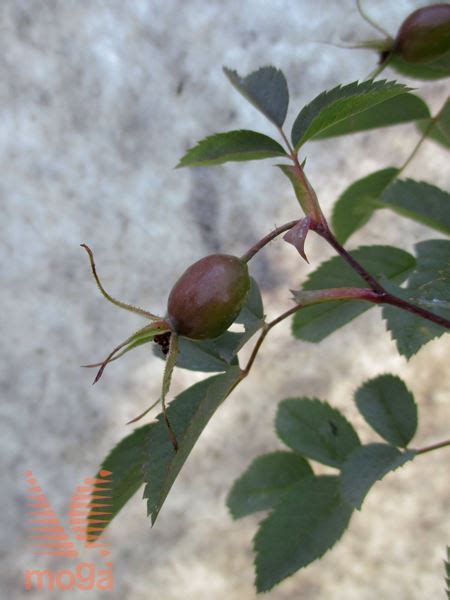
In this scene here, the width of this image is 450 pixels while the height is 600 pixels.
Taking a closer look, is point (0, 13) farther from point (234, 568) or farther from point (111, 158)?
point (234, 568)

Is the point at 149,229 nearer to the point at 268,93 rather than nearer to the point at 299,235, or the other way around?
the point at 268,93

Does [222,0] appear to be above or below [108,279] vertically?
above

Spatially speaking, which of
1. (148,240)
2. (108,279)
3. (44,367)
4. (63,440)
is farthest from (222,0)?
(63,440)

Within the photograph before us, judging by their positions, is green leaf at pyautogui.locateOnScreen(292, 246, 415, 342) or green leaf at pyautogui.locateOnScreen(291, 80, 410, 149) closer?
green leaf at pyautogui.locateOnScreen(291, 80, 410, 149)

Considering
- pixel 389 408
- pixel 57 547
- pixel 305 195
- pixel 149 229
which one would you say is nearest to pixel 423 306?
pixel 305 195

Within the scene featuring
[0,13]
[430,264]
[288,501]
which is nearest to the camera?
[430,264]

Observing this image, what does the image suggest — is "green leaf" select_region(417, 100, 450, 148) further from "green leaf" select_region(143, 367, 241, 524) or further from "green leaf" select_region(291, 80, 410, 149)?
"green leaf" select_region(143, 367, 241, 524)

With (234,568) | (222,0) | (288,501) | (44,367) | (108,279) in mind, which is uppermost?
(222,0)

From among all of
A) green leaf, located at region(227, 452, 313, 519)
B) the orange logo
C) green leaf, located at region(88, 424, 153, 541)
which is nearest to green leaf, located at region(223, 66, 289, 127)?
green leaf, located at region(88, 424, 153, 541)
